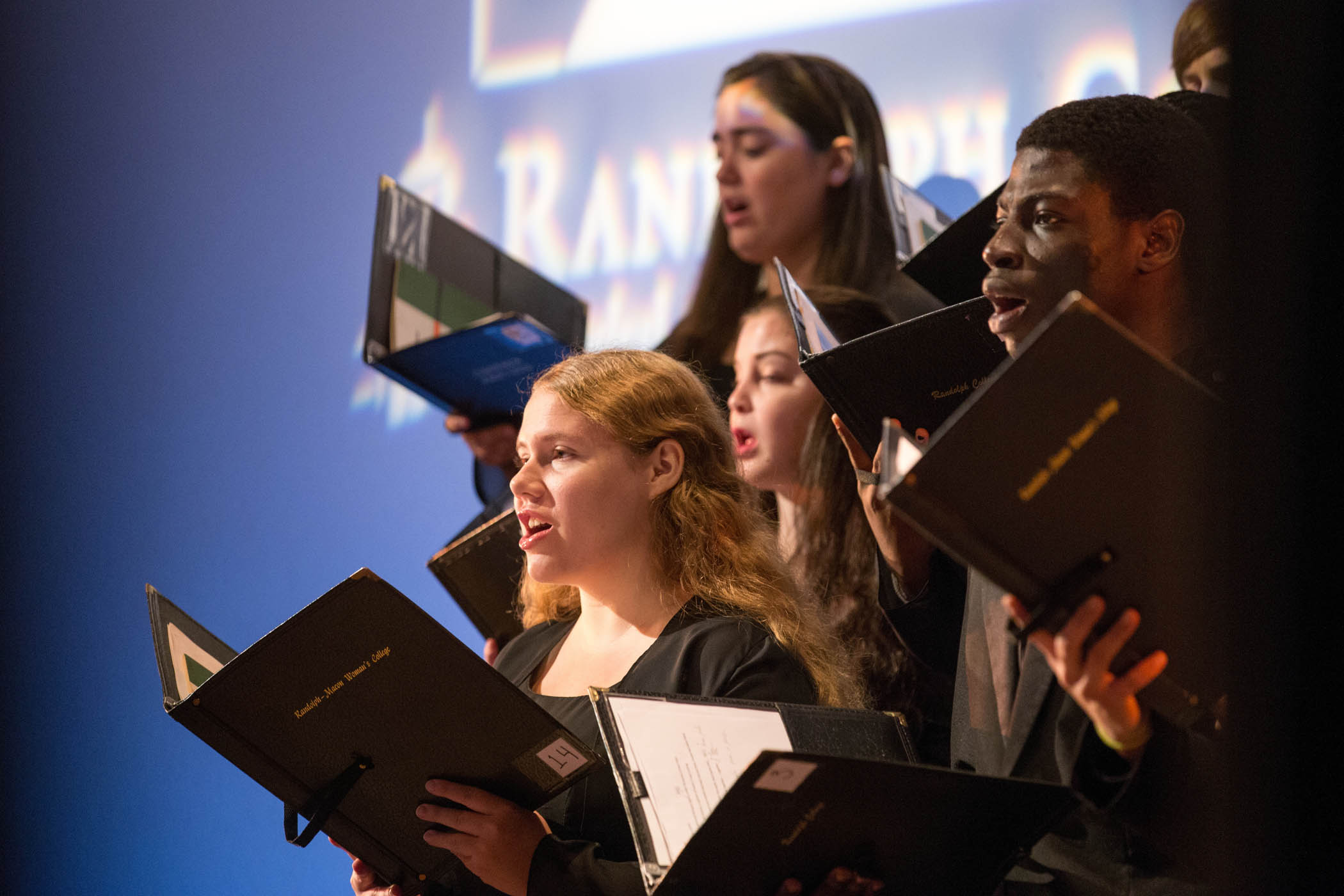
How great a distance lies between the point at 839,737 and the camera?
54.9 inches

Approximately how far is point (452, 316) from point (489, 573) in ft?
1.94

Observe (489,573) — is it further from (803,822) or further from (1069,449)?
(1069,449)

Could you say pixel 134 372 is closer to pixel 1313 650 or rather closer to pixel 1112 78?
pixel 1112 78

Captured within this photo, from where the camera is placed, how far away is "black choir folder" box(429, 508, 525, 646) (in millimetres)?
2045

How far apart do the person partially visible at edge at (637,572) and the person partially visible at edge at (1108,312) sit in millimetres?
225

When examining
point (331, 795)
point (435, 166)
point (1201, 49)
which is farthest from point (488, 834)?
point (435, 166)

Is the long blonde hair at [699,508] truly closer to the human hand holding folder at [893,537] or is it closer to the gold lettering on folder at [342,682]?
the human hand holding folder at [893,537]

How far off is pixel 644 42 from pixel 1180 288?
1.89m

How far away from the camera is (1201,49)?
76.2 inches

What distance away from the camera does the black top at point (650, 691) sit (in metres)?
1.42

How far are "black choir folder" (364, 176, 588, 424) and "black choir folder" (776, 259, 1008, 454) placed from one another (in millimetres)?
794

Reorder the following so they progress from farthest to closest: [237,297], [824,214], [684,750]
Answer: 1. [237,297]
2. [824,214]
3. [684,750]

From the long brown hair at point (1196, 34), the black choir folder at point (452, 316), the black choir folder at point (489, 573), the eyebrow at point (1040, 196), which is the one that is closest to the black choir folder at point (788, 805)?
the eyebrow at point (1040, 196)

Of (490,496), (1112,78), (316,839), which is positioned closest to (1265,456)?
(1112,78)
